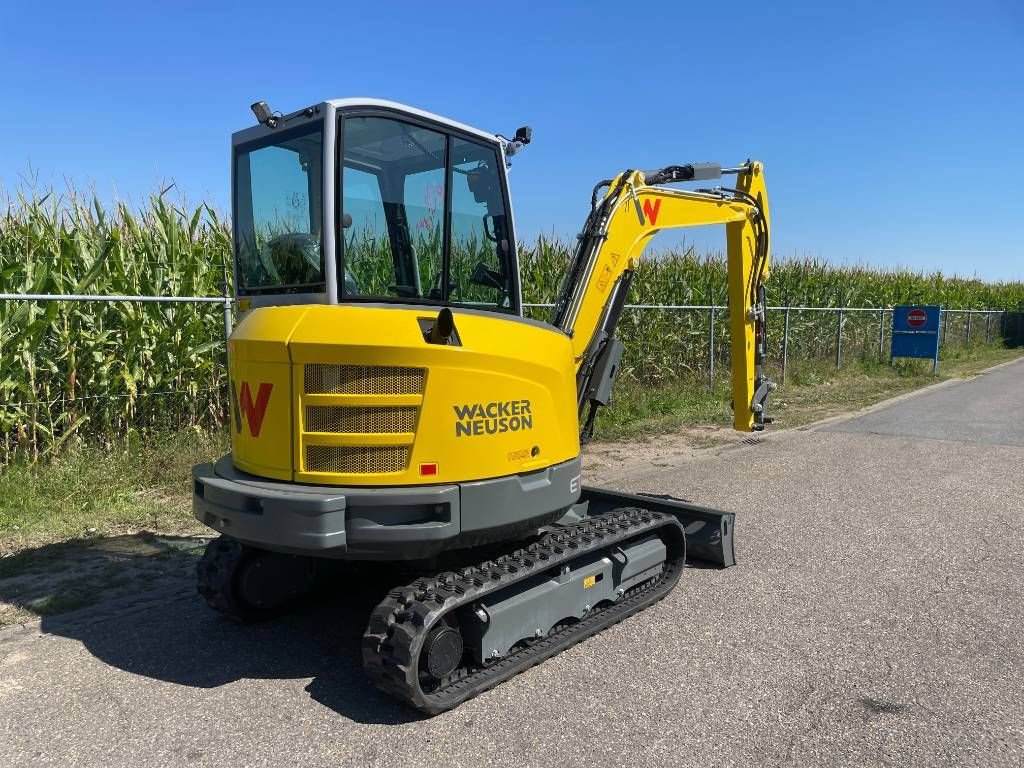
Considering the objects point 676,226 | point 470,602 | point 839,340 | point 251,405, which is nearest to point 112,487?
point 251,405

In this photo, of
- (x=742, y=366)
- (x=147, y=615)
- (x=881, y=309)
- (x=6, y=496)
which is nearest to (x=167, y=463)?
(x=6, y=496)

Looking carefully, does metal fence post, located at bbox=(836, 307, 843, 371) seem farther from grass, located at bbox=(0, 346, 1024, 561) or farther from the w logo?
the w logo

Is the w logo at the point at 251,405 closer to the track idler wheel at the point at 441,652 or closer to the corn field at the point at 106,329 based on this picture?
the track idler wheel at the point at 441,652

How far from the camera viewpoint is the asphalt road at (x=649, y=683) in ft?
10.5

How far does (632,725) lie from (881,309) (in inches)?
813

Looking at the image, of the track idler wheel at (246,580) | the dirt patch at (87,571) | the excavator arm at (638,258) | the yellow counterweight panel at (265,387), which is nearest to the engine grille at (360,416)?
the yellow counterweight panel at (265,387)

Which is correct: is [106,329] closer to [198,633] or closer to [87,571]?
[87,571]

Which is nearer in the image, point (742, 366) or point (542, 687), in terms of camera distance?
point (542, 687)

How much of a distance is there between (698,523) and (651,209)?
2293 millimetres

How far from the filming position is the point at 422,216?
4.06 m

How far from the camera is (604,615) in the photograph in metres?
4.49

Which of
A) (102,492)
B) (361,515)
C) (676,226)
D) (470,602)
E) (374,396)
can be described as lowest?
(102,492)

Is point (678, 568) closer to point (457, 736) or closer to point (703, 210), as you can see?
point (457, 736)

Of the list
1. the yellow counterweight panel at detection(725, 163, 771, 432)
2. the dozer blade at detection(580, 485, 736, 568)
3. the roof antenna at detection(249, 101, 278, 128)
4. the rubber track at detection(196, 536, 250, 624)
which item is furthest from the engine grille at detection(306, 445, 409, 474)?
the yellow counterweight panel at detection(725, 163, 771, 432)
